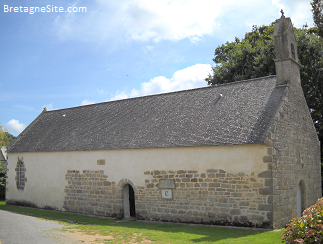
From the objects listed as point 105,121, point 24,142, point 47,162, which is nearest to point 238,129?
point 105,121

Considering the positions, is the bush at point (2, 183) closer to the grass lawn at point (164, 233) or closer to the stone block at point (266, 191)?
the grass lawn at point (164, 233)

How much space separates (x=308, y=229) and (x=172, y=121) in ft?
32.2

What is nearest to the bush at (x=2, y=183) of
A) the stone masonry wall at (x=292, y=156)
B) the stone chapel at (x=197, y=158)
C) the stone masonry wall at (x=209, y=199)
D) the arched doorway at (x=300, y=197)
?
the stone chapel at (x=197, y=158)

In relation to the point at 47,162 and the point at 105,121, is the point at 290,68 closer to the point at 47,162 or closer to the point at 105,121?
the point at 105,121

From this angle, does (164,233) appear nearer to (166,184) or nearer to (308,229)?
(166,184)

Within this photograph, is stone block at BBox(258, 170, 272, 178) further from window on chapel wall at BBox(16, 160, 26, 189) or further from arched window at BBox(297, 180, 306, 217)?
window on chapel wall at BBox(16, 160, 26, 189)

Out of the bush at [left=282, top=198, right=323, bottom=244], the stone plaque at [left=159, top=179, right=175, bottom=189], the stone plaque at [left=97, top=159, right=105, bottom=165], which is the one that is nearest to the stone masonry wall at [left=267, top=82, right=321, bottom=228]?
the stone plaque at [left=159, top=179, right=175, bottom=189]

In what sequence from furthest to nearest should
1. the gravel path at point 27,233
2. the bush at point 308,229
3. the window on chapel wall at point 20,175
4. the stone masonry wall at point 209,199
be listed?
the window on chapel wall at point 20,175 < the stone masonry wall at point 209,199 < the gravel path at point 27,233 < the bush at point 308,229

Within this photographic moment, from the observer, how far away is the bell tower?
46.4 feet

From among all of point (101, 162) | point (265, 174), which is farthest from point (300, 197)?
point (101, 162)

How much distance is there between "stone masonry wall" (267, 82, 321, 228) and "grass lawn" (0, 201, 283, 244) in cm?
181

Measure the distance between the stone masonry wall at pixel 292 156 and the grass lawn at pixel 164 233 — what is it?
1.81 meters

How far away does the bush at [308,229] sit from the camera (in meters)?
5.97

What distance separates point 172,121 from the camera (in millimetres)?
15383
